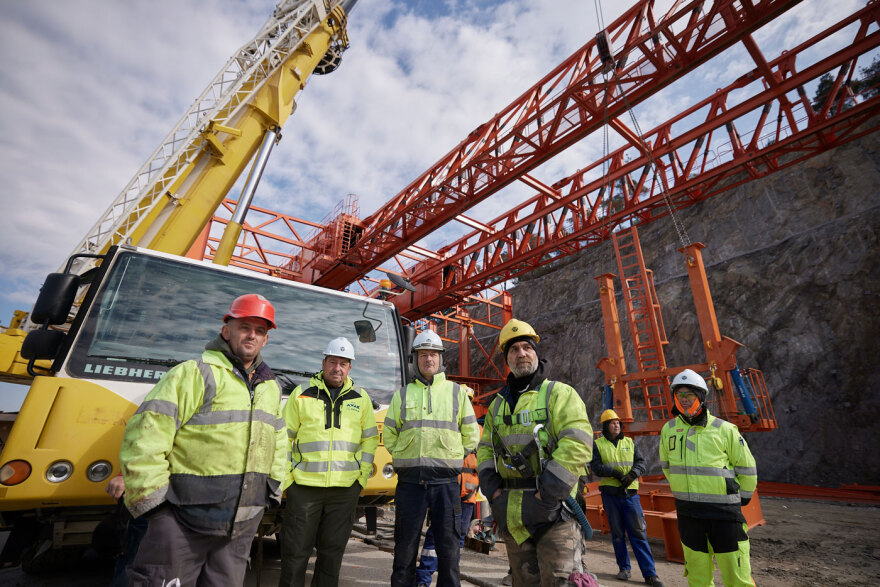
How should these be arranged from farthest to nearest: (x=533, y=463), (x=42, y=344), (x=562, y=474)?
(x=42, y=344), (x=533, y=463), (x=562, y=474)

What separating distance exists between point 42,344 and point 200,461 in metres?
1.51

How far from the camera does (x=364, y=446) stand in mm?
2918

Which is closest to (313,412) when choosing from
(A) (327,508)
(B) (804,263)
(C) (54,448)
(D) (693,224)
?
(A) (327,508)

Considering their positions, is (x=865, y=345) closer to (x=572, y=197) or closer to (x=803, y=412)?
(x=803, y=412)

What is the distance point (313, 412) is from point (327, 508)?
2.06 feet

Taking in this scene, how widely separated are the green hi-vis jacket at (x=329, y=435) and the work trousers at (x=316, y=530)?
94 mm

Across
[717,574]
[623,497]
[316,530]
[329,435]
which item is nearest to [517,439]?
[329,435]

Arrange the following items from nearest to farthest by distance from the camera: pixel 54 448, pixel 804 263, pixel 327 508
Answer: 1. pixel 54 448
2. pixel 327 508
3. pixel 804 263

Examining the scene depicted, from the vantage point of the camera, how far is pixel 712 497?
3078 millimetres

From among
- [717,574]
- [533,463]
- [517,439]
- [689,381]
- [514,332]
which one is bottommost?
[717,574]

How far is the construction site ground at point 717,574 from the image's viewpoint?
12.0 feet

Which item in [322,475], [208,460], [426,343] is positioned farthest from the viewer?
[426,343]

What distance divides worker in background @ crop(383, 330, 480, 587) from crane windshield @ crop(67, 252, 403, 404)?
1.64 ft

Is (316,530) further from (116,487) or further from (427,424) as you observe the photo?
(116,487)
